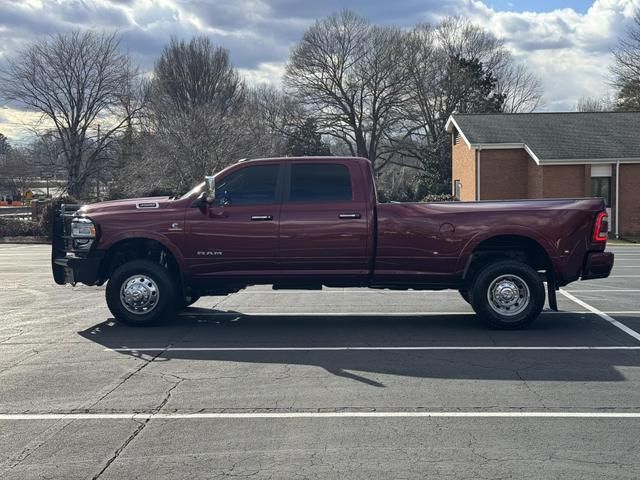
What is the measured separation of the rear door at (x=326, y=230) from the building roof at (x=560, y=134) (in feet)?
77.7

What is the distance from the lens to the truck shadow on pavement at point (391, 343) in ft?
22.7

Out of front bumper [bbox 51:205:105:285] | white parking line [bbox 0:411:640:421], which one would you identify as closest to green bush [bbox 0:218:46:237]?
front bumper [bbox 51:205:105:285]

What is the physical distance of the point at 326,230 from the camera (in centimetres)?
895

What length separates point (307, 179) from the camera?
920cm

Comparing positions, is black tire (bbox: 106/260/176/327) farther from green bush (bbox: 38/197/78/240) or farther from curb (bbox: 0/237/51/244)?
green bush (bbox: 38/197/78/240)

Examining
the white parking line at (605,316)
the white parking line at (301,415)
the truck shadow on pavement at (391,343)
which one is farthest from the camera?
the white parking line at (605,316)

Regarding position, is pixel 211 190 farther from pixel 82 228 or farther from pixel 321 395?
pixel 321 395

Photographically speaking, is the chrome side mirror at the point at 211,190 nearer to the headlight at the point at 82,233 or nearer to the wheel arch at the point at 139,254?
the wheel arch at the point at 139,254

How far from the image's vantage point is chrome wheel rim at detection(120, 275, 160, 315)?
30.1ft

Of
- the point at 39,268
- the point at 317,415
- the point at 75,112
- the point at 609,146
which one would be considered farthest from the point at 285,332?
the point at 75,112

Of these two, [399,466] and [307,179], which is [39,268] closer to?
[307,179]

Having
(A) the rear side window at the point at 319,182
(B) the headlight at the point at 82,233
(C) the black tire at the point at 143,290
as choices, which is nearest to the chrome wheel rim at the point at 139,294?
(C) the black tire at the point at 143,290

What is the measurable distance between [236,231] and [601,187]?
26.5m

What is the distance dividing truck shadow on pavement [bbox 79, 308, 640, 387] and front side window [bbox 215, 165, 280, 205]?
1.70m
